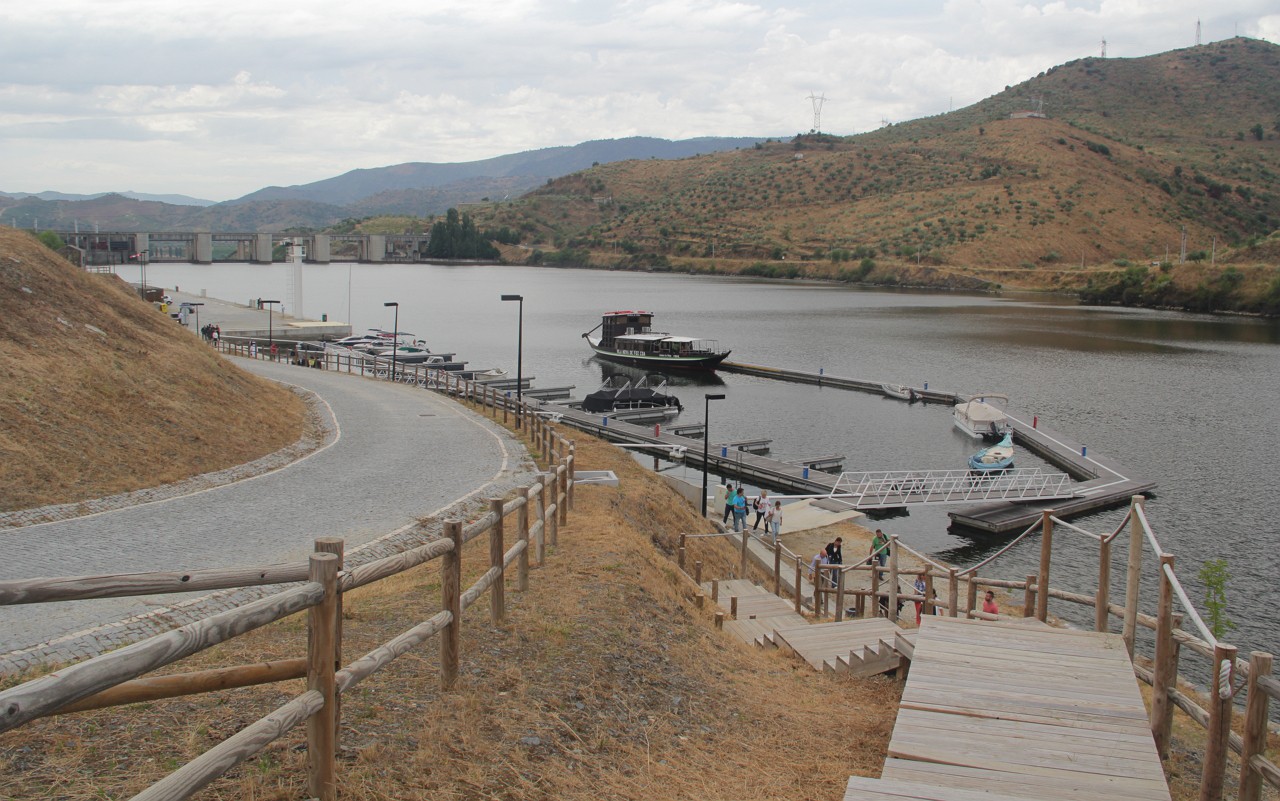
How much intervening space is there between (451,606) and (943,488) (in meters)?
32.3

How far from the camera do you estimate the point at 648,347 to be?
A: 7612 cm

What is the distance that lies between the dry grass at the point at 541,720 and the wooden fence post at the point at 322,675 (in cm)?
20

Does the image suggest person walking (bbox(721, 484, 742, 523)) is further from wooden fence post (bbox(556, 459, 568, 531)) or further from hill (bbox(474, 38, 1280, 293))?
hill (bbox(474, 38, 1280, 293))

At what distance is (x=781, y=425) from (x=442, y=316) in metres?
68.9

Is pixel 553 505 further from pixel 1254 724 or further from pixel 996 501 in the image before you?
pixel 996 501

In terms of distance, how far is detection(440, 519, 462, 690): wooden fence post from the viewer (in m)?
7.07

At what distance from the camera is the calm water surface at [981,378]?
1251 inches

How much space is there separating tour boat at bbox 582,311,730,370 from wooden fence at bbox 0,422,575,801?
64703 millimetres

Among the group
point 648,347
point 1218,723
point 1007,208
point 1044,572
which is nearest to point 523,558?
point 1044,572

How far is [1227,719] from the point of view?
257 inches

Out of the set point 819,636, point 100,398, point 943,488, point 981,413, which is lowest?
point 943,488

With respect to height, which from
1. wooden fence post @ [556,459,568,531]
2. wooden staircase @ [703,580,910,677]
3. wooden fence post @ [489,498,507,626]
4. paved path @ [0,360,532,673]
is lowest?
wooden staircase @ [703,580,910,677]

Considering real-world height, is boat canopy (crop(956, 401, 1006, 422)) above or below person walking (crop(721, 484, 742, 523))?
above

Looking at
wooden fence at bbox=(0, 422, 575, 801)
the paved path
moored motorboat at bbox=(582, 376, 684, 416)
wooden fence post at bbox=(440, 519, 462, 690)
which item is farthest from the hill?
wooden fence at bbox=(0, 422, 575, 801)
